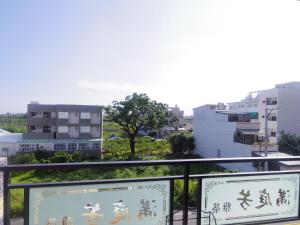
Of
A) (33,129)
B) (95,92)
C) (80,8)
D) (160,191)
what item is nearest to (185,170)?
(160,191)

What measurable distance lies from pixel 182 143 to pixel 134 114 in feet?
11.0

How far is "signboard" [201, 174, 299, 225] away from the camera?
58.6 inches

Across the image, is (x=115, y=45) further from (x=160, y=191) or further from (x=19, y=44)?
(x=160, y=191)

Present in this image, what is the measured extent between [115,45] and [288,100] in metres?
11.4

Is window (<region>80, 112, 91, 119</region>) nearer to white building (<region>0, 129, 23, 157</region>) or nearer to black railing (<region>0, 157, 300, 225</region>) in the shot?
white building (<region>0, 129, 23, 157</region>)

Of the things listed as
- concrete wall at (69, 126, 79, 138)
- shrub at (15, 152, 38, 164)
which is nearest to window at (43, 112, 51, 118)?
concrete wall at (69, 126, 79, 138)

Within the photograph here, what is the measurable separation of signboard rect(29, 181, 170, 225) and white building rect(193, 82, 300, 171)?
1192 cm

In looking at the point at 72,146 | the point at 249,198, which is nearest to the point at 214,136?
the point at 72,146

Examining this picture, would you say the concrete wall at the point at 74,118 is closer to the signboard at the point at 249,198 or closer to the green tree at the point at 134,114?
the green tree at the point at 134,114

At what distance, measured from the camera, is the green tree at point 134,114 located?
1720cm

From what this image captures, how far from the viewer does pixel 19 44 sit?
14398 mm

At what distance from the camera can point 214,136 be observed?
51.1 ft

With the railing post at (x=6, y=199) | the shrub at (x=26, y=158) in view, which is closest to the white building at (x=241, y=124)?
the shrub at (x=26, y=158)

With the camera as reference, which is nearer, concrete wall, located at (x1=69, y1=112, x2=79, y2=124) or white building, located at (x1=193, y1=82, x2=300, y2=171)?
white building, located at (x1=193, y1=82, x2=300, y2=171)
